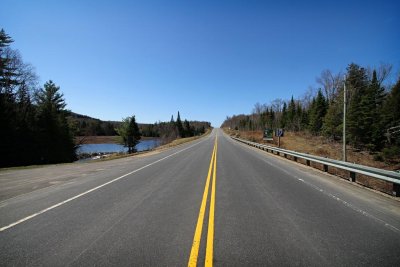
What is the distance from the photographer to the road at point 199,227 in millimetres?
3934

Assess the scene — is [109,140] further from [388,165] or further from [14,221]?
[14,221]

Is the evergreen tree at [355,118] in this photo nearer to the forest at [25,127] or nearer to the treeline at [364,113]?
the treeline at [364,113]

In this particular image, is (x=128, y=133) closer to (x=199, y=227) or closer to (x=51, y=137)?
(x=51, y=137)

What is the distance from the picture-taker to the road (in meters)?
3.93

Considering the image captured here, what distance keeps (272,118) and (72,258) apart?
436 feet

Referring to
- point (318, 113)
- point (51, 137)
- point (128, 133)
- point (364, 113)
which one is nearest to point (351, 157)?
point (364, 113)

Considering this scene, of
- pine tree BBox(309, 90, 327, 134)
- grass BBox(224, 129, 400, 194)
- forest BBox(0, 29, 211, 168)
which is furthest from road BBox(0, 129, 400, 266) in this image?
pine tree BBox(309, 90, 327, 134)

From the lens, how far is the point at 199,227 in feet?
17.0

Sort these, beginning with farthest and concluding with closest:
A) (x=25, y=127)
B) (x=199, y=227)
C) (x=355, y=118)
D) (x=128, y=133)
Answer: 1. (x=128, y=133)
2. (x=355, y=118)
3. (x=25, y=127)
4. (x=199, y=227)

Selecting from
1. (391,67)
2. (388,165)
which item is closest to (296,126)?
(391,67)

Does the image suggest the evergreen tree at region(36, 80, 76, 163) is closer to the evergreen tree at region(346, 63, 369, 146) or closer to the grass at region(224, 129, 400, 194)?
the grass at region(224, 129, 400, 194)

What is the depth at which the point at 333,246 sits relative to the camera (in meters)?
4.34

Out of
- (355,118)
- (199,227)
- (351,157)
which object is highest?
(355,118)

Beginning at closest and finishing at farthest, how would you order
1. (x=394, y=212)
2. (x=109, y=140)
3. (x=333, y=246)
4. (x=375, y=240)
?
(x=333, y=246)
(x=375, y=240)
(x=394, y=212)
(x=109, y=140)
